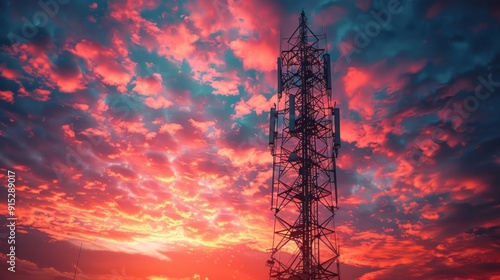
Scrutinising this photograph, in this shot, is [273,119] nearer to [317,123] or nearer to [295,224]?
[317,123]

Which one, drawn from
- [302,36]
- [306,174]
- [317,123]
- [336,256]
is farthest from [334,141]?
[302,36]

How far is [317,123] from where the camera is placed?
3036cm

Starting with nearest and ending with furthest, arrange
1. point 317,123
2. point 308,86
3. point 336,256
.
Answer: point 336,256 → point 317,123 → point 308,86

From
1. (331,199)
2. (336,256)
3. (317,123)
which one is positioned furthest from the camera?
(317,123)

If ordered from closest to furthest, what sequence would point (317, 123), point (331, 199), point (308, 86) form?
1. point (331, 199)
2. point (317, 123)
3. point (308, 86)

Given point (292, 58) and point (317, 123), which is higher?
point (292, 58)

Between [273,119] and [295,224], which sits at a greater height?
[273,119]

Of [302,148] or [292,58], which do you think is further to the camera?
[292,58]

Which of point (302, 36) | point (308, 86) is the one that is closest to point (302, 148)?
point (308, 86)

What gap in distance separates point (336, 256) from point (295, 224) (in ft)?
14.7

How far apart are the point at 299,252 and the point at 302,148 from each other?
32.7ft

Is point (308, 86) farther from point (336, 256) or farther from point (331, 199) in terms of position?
point (336, 256)

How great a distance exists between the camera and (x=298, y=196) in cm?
2858

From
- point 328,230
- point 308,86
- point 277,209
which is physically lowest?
point 328,230
